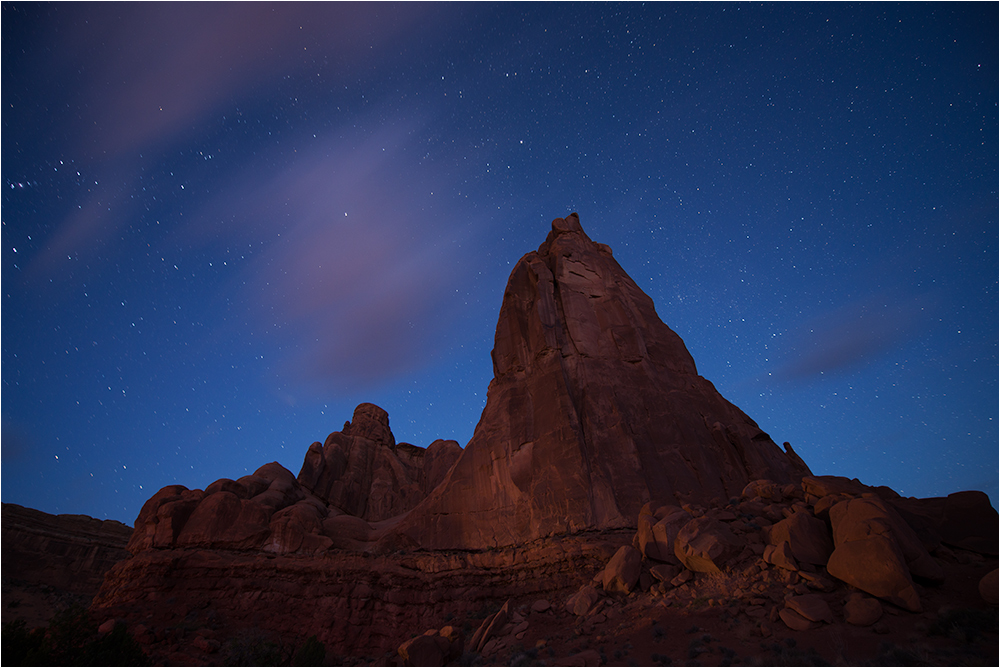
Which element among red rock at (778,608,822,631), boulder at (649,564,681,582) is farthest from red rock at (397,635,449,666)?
red rock at (778,608,822,631)

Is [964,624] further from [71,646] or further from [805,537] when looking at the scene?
[71,646]

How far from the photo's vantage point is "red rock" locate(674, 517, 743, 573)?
14.9 m

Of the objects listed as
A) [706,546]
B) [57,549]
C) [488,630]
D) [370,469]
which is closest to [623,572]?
[706,546]

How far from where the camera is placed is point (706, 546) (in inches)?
599

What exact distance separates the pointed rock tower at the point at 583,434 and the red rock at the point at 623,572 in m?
4.55

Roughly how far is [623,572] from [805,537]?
19.9ft

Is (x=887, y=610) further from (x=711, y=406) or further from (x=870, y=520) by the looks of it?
(x=711, y=406)

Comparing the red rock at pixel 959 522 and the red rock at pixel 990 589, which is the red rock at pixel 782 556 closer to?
the red rock at pixel 990 589

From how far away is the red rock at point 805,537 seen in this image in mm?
13477

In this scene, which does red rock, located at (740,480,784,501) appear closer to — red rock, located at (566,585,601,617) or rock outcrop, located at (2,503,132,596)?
red rock, located at (566,585,601,617)

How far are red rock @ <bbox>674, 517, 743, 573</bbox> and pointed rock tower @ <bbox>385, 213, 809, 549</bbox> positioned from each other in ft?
18.1

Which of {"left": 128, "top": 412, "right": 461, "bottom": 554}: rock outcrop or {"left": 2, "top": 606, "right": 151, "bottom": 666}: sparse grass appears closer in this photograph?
{"left": 2, "top": 606, "right": 151, "bottom": 666}: sparse grass

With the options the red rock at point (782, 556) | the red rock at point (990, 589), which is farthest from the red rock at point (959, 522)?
the red rock at point (782, 556)

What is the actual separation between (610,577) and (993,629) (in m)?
10.0
